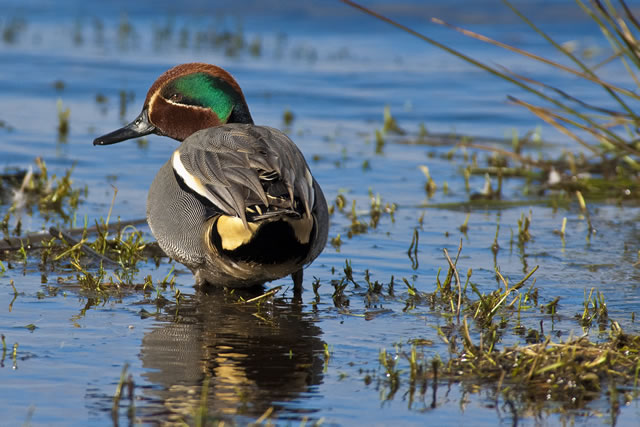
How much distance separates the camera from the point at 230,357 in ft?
13.1

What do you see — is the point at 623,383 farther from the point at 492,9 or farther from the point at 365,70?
the point at 492,9

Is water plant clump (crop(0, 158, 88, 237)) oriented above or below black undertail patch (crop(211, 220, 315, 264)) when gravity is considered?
above

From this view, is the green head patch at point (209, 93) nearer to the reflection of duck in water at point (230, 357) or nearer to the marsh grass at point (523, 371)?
the reflection of duck in water at point (230, 357)

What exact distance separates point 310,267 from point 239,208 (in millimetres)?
1496

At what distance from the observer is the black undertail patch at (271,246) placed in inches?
171

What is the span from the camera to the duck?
14.3 ft

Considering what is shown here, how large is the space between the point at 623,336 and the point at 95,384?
6.70ft

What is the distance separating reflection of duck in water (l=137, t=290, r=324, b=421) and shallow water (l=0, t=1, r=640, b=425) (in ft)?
0.04

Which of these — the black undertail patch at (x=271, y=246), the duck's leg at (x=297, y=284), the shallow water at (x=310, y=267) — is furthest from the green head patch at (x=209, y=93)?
the black undertail patch at (x=271, y=246)

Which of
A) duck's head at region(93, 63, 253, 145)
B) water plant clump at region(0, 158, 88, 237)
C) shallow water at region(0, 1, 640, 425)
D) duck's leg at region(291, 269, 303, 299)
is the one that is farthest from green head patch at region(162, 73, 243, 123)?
water plant clump at region(0, 158, 88, 237)

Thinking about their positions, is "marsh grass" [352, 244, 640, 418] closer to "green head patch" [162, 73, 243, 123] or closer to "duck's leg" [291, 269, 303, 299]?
"duck's leg" [291, 269, 303, 299]

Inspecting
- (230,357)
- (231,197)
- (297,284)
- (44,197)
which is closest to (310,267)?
(297,284)

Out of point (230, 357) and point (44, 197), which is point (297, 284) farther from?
point (44, 197)

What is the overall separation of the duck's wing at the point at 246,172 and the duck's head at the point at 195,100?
0.68 metres
